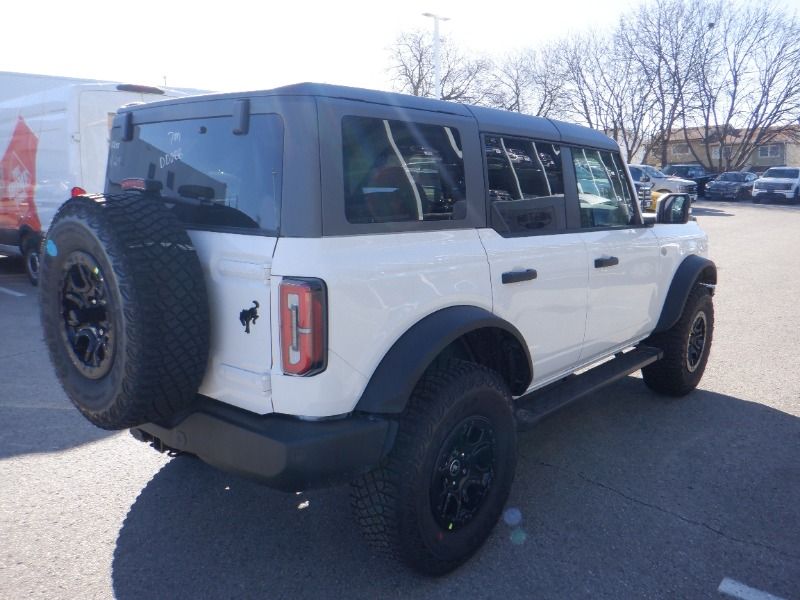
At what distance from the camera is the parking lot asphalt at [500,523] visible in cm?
285

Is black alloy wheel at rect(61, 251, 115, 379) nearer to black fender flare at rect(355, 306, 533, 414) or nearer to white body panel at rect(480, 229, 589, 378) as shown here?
black fender flare at rect(355, 306, 533, 414)

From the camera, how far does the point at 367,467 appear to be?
2.57m

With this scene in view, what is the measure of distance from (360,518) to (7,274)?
10.6 m

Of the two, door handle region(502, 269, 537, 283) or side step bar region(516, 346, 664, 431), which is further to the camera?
side step bar region(516, 346, 664, 431)

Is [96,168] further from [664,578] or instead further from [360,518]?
[664,578]

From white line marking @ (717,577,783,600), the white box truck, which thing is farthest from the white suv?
white line marking @ (717,577,783,600)

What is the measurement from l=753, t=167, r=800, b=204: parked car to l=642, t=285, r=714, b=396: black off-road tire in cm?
3037

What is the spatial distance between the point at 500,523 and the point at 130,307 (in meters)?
2.05

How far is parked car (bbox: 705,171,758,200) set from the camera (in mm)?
33844

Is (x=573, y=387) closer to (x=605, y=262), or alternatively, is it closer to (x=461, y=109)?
(x=605, y=262)

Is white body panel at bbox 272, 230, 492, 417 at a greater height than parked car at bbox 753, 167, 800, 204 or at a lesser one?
lesser

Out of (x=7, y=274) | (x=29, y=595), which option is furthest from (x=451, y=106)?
(x=7, y=274)

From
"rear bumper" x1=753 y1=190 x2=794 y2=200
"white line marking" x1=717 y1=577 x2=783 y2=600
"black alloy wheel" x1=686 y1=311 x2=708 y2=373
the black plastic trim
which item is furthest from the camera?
"rear bumper" x1=753 y1=190 x2=794 y2=200

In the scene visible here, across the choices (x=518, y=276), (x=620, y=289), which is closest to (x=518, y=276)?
(x=518, y=276)
